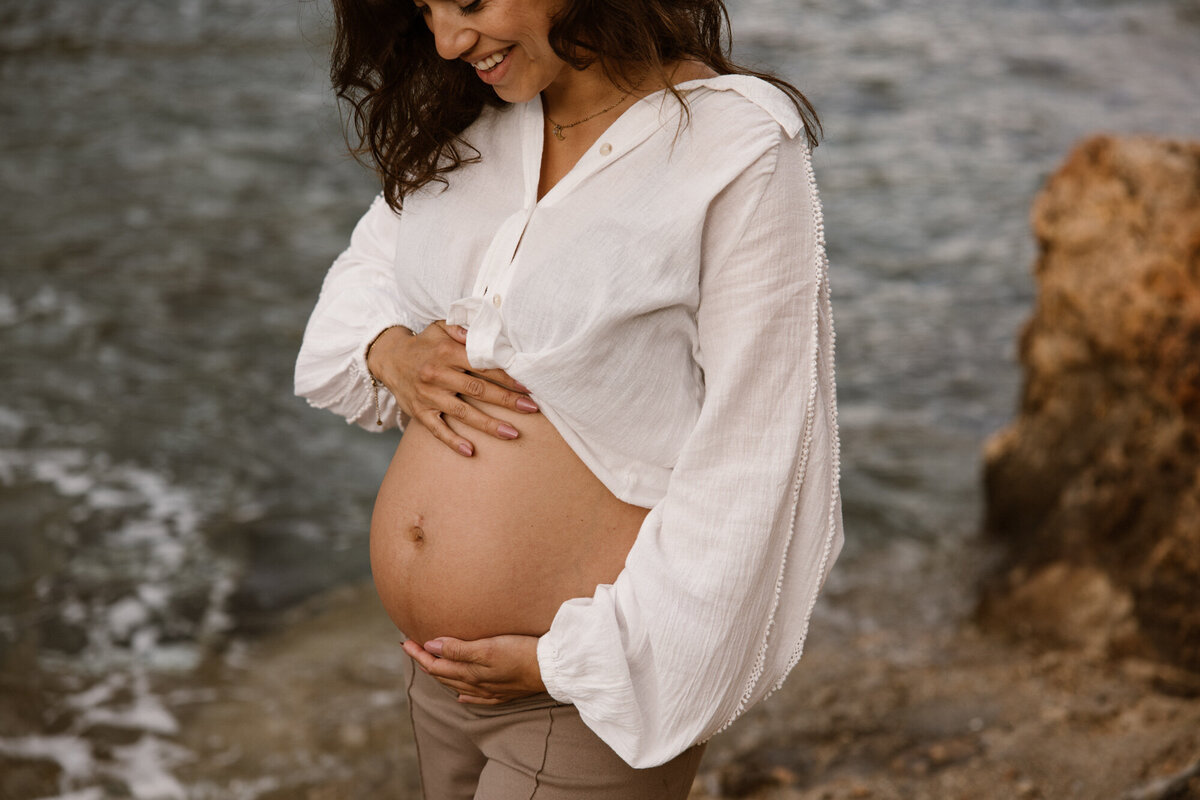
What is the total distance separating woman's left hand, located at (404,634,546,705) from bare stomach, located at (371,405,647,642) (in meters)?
0.06

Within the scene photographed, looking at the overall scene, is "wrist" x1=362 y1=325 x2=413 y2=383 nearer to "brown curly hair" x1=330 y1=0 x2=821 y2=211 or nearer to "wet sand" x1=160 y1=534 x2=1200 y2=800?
"brown curly hair" x1=330 y1=0 x2=821 y2=211

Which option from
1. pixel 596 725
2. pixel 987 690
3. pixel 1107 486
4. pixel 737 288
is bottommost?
pixel 987 690

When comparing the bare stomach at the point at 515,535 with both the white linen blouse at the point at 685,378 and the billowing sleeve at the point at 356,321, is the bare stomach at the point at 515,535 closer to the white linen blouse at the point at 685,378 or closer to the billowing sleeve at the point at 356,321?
the white linen blouse at the point at 685,378

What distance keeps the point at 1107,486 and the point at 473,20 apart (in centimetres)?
269

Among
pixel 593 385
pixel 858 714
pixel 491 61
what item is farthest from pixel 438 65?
pixel 858 714

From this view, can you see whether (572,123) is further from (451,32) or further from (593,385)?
(593,385)

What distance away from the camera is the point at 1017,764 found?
8.73ft

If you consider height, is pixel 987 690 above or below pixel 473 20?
below

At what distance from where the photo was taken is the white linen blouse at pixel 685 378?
1.43 metres

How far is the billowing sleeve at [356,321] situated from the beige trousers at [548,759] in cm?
52

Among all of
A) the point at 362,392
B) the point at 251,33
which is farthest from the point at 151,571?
the point at 251,33

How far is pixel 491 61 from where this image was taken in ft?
5.01

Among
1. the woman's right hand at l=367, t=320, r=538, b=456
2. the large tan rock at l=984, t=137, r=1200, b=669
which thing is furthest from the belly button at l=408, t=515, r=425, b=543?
the large tan rock at l=984, t=137, r=1200, b=669

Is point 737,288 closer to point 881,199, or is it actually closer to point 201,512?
point 201,512
